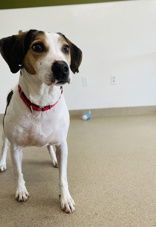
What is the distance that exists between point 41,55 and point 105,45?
7.52ft

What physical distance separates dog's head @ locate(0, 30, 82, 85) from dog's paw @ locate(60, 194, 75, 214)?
2.15 ft

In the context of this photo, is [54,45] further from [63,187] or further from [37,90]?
[63,187]

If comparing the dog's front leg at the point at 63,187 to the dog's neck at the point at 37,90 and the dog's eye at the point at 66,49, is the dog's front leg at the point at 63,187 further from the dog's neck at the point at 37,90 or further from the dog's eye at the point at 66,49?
the dog's eye at the point at 66,49

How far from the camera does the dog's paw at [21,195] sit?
134cm

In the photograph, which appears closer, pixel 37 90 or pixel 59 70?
pixel 59 70

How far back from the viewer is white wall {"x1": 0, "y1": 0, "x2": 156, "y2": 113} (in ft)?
10.0

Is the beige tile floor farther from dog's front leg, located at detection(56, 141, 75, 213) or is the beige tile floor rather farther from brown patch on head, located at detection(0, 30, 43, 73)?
brown patch on head, located at detection(0, 30, 43, 73)

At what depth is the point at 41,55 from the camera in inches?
41.7

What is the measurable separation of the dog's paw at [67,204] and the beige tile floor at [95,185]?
3cm

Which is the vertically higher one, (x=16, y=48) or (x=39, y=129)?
(x=16, y=48)

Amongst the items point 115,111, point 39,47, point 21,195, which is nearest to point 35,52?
point 39,47

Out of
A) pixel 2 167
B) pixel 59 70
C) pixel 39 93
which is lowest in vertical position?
pixel 2 167

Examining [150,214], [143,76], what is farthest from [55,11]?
[150,214]

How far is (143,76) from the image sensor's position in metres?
3.30
